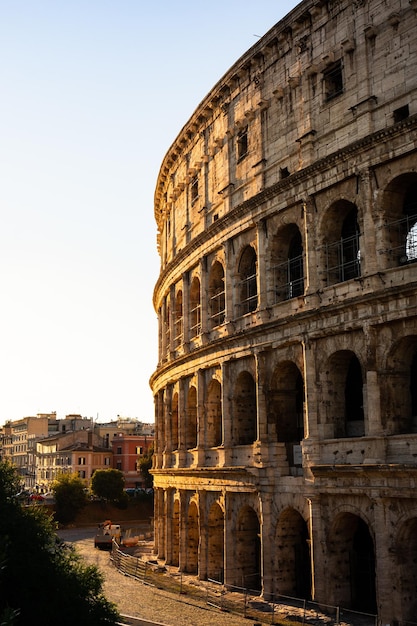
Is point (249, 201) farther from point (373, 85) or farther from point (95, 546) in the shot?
point (95, 546)

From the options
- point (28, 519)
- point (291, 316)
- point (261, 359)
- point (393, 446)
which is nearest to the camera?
point (28, 519)

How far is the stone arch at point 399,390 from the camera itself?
23.7 meters

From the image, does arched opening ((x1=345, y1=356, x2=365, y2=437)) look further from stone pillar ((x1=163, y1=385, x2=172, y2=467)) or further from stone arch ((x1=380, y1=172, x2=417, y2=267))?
stone pillar ((x1=163, y1=385, x2=172, y2=467))

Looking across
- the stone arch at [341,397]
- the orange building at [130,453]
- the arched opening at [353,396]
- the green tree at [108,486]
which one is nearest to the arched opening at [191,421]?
the arched opening at [353,396]

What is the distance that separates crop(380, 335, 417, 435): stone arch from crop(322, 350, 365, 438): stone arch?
7.06ft

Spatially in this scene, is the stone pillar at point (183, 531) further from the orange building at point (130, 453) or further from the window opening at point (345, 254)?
the orange building at point (130, 453)

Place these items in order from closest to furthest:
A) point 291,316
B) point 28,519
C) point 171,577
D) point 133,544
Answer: point 28,519
point 291,316
point 171,577
point 133,544

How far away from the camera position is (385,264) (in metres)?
24.1

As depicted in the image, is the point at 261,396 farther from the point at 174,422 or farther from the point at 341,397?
the point at 174,422

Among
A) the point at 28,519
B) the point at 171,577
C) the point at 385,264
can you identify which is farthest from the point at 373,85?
the point at 171,577

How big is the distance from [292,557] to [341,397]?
637 cm

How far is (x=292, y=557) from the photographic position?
92.3 ft

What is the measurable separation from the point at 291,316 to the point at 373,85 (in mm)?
8260

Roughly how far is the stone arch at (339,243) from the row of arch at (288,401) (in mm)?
2927
